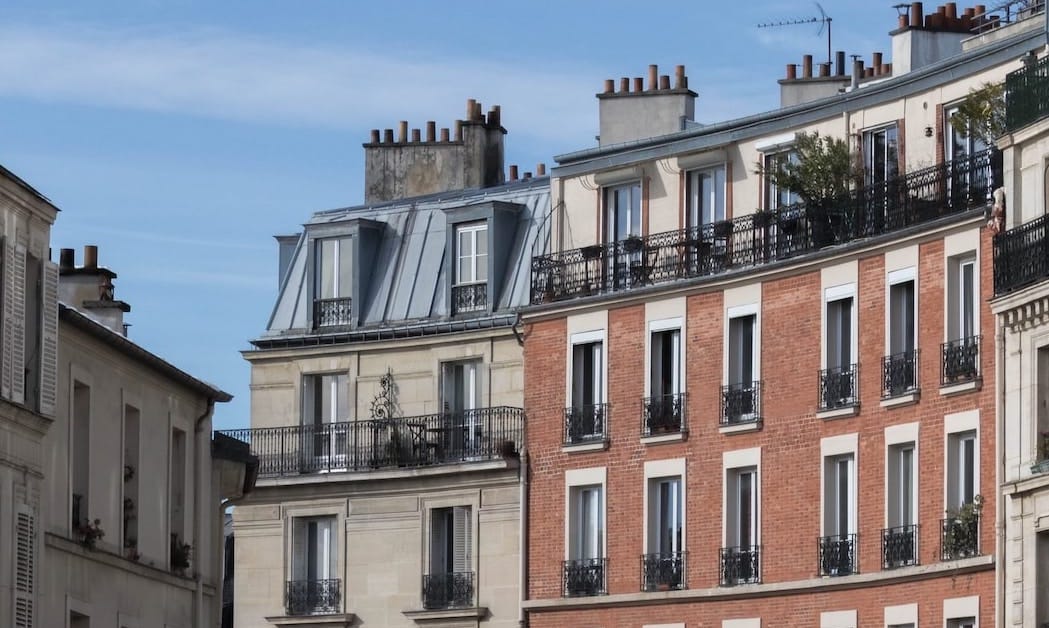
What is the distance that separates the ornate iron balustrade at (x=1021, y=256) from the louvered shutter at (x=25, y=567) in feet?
56.5

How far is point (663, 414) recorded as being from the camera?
62.7m

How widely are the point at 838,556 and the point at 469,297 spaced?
13.7 m

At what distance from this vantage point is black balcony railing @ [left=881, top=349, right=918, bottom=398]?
5672cm

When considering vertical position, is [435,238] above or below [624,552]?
above

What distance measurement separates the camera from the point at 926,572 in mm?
55656

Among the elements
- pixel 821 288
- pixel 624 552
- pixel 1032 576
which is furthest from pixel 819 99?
pixel 1032 576

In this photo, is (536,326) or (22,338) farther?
(536,326)

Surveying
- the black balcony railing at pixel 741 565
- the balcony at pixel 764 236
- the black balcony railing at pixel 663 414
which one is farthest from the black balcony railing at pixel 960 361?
the black balcony railing at pixel 663 414

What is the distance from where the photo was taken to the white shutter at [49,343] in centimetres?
4541

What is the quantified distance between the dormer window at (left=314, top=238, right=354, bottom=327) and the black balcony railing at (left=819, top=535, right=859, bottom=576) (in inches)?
621

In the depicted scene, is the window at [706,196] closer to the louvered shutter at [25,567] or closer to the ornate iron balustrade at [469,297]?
the ornate iron balustrade at [469,297]

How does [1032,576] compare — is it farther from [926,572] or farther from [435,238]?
[435,238]

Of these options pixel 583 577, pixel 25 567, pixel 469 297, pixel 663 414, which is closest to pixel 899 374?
pixel 663 414

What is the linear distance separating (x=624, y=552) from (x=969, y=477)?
32.7ft
